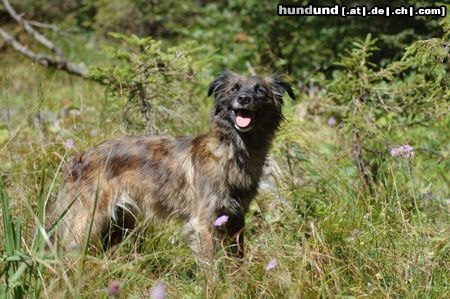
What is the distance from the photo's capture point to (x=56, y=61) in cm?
895

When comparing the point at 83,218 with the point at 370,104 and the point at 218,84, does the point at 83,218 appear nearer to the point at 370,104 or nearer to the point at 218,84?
the point at 218,84

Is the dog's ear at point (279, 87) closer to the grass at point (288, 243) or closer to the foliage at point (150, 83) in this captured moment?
Result: the grass at point (288, 243)

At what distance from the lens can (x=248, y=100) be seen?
14.7ft

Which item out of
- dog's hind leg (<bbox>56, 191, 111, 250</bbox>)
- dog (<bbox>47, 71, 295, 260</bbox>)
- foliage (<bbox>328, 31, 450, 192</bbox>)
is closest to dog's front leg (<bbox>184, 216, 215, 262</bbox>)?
dog (<bbox>47, 71, 295, 260</bbox>)

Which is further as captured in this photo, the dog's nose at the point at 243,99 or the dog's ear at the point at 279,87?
the dog's ear at the point at 279,87

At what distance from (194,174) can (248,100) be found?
26.1 inches

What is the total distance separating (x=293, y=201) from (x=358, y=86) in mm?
1336

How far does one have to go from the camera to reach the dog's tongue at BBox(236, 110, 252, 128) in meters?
4.52

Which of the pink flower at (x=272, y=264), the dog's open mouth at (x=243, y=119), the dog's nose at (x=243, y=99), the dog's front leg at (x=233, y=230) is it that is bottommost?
the dog's front leg at (x=233, y=230)

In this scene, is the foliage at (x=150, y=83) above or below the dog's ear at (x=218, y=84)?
below

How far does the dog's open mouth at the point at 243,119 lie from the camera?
452 cm

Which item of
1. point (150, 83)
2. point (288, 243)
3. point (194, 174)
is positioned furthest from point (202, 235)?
point (150, 83)

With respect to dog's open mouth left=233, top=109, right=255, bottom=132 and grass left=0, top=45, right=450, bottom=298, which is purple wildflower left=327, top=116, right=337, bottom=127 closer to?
grass left=0, top=45, right=450, bottom=298

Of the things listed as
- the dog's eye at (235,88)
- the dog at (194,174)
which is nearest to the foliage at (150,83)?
the dog at (194,174)
